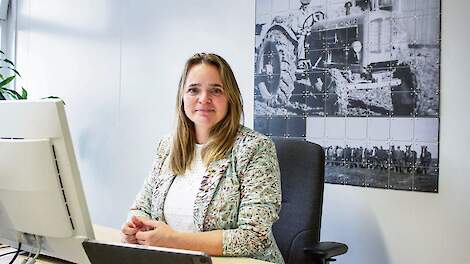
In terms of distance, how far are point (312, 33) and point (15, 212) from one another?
173 centimetres

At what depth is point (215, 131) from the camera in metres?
1.74

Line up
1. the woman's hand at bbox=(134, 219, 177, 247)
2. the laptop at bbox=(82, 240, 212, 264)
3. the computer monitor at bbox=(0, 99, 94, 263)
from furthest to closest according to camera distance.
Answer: the woman's hand at bbox=(134, 219, 177, 247)
the computer monitor at bbox=(0, 99, 94, 263)
the laptop at bbox=(82, 240, 212, 264)

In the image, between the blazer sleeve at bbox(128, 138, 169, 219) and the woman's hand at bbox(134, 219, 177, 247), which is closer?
the woman's hand at bbox(134, 219, 177, 247)

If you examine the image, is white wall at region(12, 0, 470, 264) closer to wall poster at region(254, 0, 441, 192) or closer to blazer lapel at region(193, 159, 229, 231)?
wall poster at region(254, 0, 441, 192)

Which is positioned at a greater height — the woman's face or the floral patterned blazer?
the woman's face

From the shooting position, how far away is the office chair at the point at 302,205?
6.55ft

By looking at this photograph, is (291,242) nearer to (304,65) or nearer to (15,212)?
(304,65)

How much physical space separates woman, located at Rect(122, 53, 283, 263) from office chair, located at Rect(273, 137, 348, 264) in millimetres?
384

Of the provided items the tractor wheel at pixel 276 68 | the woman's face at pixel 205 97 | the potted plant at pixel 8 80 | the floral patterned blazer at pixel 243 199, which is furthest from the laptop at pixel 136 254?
the potted plant at pixel 8 80

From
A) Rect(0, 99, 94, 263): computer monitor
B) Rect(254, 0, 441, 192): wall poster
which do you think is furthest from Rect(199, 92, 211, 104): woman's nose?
Rect(254, 0, 441, 192): wall poster

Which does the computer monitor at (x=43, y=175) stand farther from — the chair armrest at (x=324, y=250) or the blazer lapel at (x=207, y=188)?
the chair armrest at (x=324, y=250)

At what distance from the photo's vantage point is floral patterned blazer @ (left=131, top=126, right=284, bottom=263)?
1.49 m

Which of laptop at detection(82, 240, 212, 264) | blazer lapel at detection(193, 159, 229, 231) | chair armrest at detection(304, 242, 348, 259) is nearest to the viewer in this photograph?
laptop at detection(82, 240, 212, 264)

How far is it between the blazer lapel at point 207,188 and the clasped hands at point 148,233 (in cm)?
17
